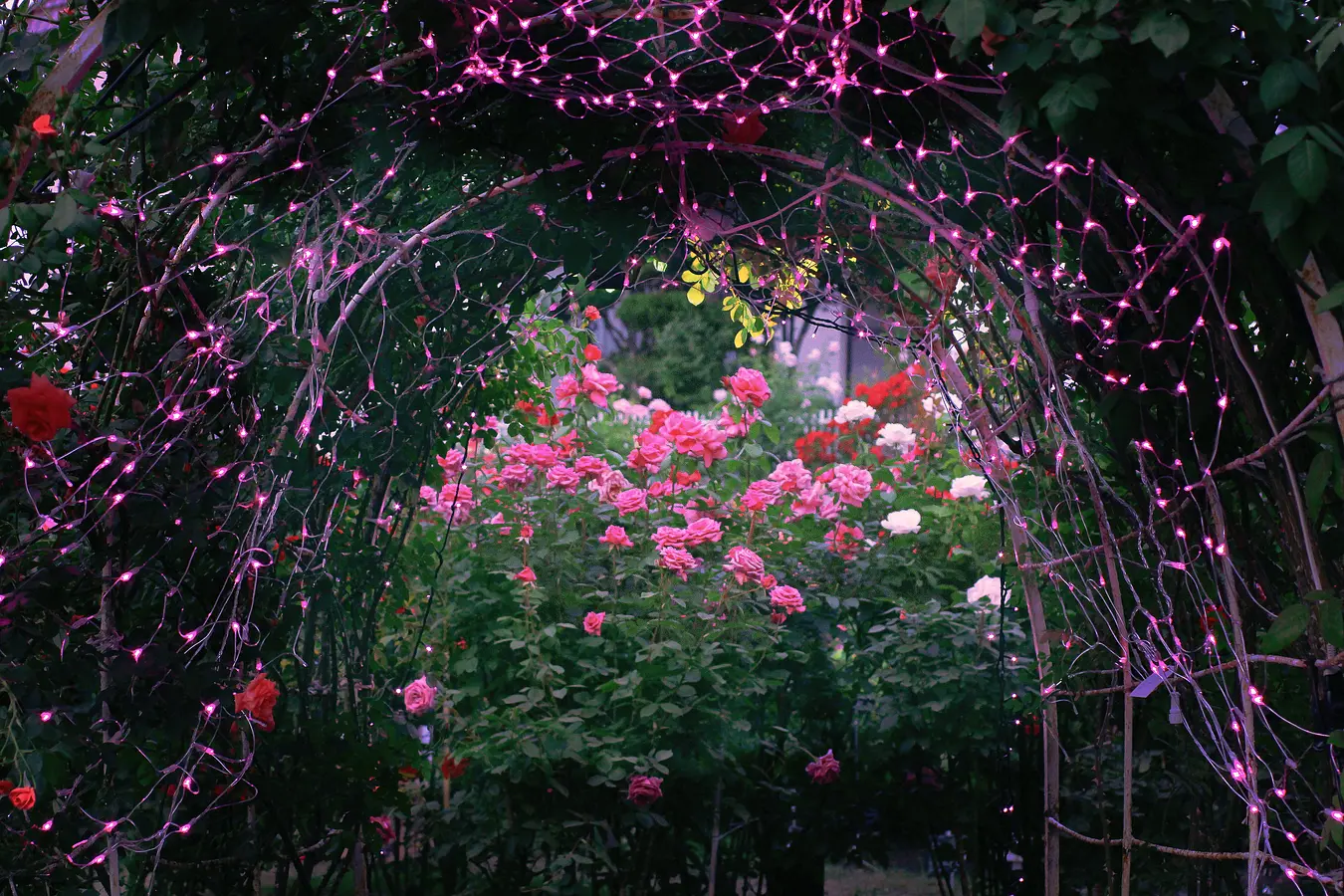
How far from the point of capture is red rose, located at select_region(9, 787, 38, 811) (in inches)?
72.5

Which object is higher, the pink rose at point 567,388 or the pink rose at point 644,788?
the pink rose at point 567,388

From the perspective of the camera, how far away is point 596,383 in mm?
3262

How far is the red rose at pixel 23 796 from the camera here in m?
1.84

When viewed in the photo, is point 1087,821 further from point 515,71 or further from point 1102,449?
point 515,71

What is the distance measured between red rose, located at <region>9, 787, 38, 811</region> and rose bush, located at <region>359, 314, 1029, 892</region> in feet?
2.86

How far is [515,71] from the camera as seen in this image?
6.21 ft

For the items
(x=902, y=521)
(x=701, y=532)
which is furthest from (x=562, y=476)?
(x=902, y=521)

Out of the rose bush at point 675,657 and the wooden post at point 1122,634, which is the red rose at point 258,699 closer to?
the rose bush at point 675,657

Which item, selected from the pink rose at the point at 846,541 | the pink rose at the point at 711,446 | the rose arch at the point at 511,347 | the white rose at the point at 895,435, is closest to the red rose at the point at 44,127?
the rose arch at the point at 511,347

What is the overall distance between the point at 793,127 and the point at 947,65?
361mm

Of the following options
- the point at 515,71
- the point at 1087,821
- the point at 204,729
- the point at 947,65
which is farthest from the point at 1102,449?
the point at 204,729

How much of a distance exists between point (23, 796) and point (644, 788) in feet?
4.29

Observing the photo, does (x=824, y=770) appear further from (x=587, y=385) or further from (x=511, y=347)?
(x=511, y=347)

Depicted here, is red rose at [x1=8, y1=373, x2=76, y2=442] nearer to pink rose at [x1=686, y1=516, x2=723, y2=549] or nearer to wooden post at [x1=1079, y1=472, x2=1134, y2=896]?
pink rose at [x1=686, y1=516, x2=723, y2=549]
